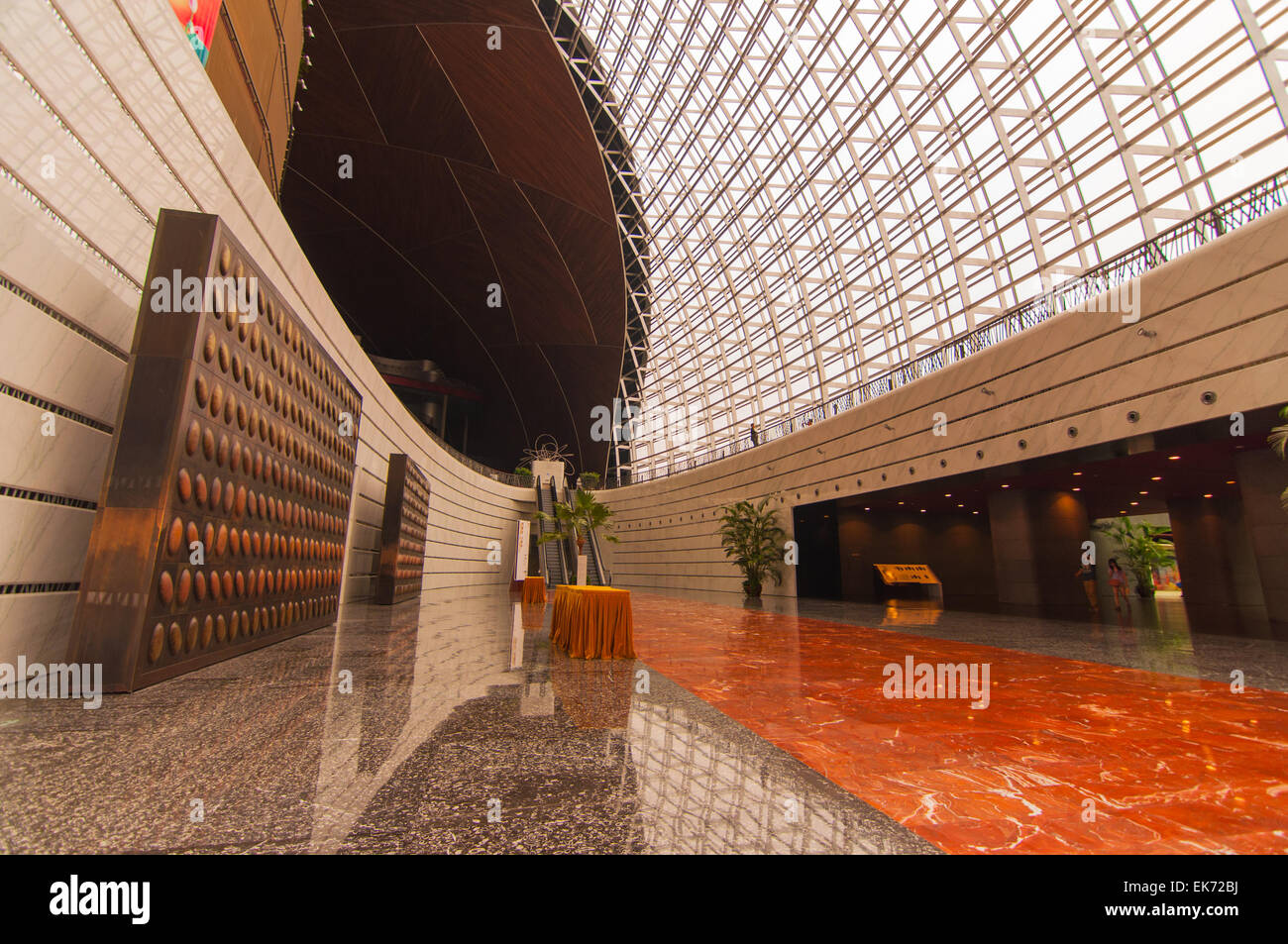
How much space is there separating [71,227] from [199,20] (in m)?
3.00

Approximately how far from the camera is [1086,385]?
11.6 metres

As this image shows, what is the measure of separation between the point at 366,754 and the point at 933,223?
22226 mm

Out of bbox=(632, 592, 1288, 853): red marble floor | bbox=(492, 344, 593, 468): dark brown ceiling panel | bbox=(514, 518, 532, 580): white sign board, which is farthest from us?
bbox=(492, 344, 593, 468): dark brown ceiling panel

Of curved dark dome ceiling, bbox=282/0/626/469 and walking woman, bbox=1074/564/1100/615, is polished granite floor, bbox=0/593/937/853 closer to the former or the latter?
walking woman, bbox=1074/564/1100/615

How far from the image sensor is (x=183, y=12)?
5.55 metres

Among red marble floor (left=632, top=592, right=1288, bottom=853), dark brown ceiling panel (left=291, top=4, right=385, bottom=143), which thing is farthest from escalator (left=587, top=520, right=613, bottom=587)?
red marble floor (left=632, top=592, right=1288, bottom=853)

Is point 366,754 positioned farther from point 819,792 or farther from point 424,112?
point 424,112

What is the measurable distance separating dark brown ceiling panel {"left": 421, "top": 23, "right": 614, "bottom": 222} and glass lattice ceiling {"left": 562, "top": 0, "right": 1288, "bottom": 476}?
4483 mm

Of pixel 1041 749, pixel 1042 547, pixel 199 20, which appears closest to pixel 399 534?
pixel 199 20

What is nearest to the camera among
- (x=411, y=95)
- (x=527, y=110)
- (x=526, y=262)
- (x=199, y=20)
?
(x=199, y=20)

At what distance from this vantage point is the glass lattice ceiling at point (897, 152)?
13.0 m

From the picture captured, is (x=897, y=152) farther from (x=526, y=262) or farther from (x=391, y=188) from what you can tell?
(x=391, y=188)

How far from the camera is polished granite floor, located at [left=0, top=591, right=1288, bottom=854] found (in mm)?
2174

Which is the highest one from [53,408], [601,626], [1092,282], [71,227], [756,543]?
[1092,282]
